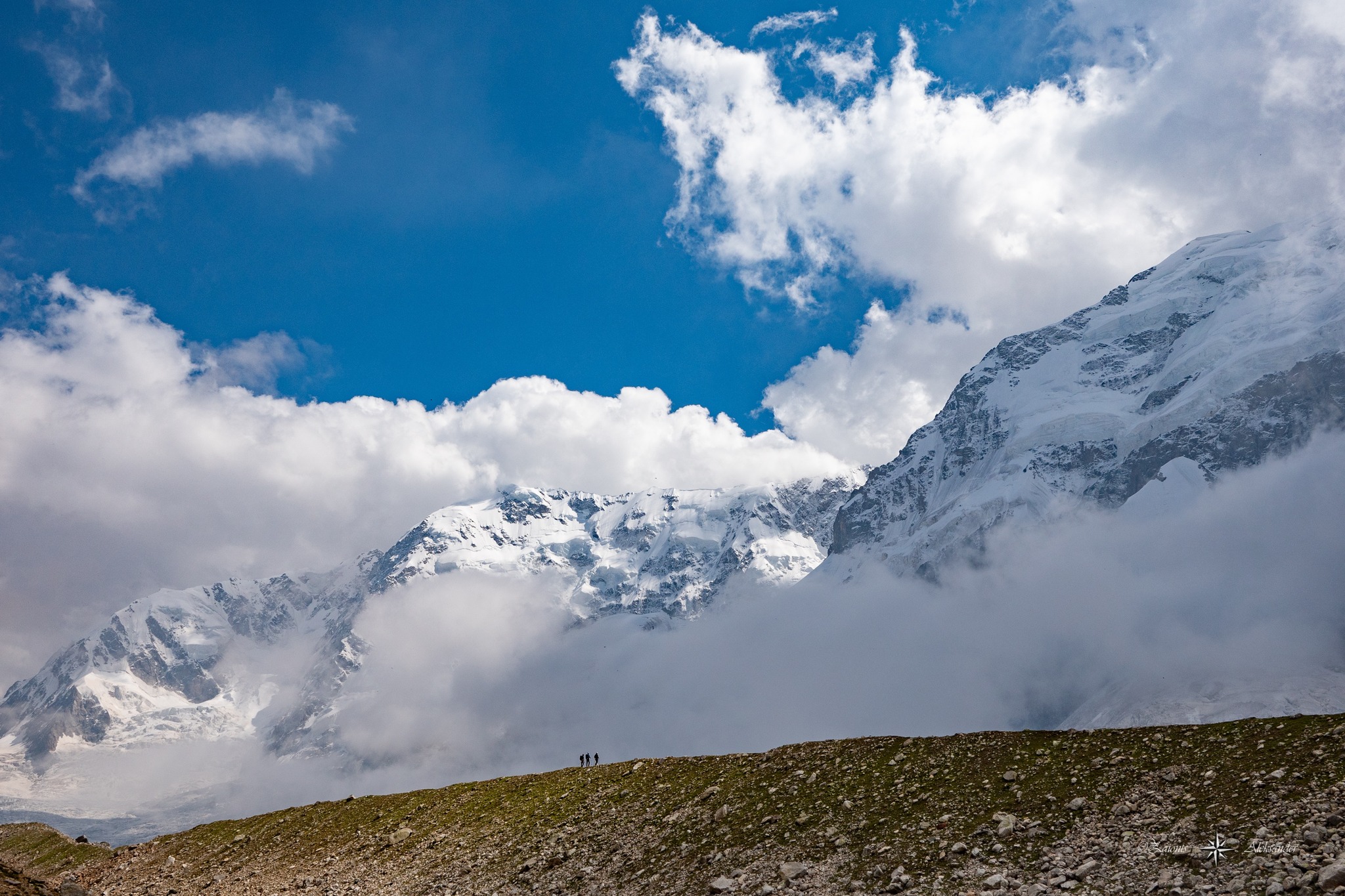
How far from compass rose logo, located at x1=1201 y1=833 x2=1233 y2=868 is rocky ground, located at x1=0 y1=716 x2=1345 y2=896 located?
0.35 feet

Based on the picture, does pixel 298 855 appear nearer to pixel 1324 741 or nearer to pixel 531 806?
pixel 531 806

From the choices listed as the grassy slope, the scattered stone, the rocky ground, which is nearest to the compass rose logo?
the rocky ground

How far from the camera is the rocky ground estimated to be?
78.2ft

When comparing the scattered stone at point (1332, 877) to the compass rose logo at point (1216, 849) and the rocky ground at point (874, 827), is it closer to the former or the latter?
the rocky ground at point (874, 827)

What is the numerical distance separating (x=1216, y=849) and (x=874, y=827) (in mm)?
10884

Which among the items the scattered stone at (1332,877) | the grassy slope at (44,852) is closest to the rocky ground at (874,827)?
the scattered stone at (1332,877)

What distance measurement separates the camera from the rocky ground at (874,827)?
78.2 feet

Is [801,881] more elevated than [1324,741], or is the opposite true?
[1324,741]

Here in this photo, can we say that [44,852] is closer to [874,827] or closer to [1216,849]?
[874,827]

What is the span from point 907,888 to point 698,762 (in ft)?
64.4

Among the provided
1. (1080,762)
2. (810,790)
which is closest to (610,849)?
(810,790)

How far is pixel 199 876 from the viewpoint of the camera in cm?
4850

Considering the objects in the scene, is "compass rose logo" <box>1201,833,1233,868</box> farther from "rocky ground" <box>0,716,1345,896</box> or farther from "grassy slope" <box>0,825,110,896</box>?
"grassy slope" <box>0,825,110,896</box>

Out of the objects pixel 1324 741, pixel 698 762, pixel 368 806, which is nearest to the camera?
pixel 1324 741
